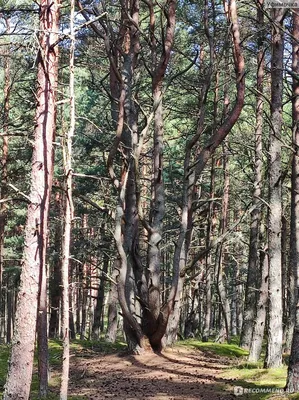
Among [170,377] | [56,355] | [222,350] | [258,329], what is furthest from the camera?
[222,350]

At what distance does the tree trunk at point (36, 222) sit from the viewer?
6.97 metres

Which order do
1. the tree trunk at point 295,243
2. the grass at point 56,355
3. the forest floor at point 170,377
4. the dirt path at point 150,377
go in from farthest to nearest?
the grass at point 56,355 → the dirt path at point 150,377 → the forest floor at point 170,377 → the tree trunk at point 295,243

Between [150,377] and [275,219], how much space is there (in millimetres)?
4551

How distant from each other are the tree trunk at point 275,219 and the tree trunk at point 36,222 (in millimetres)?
4996

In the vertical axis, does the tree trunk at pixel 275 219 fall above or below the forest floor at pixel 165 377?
above

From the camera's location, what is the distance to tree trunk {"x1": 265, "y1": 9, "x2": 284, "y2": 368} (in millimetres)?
10516

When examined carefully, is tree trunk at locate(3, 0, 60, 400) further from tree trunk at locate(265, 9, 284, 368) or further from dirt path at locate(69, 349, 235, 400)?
tree trunk at locate(265, 9, 284, 368)

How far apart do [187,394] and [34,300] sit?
3857mm

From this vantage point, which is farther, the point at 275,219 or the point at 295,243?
the point at 275,219

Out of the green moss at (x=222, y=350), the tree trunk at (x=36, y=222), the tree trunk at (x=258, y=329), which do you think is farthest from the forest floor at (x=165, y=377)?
the tree trunk at (x=36, y=222)

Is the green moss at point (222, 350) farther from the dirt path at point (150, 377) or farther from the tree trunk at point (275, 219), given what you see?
the tree trunk at point (275, 219)

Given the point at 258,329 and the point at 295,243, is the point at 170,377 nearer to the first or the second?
the point at 258,329

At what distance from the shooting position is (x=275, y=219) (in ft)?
35.9

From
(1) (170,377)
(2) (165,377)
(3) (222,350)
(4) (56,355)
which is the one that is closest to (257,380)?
(1) (170,377)
